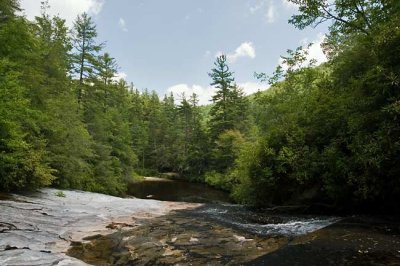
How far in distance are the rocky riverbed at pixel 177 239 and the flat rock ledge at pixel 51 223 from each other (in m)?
0.02

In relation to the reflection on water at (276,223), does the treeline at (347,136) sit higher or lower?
higher

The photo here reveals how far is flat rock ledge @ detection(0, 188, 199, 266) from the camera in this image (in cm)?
734

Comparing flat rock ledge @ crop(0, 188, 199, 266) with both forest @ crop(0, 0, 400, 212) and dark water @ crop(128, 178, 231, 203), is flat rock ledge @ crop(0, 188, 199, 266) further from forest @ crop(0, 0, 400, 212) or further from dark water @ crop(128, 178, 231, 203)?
dark water @ crop(128, 178, 231, 203)

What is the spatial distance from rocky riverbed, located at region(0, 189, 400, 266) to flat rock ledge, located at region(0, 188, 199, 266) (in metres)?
0.02

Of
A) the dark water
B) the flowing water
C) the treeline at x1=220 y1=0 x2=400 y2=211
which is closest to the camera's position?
the flowing water

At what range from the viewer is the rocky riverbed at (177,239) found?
7305 mm

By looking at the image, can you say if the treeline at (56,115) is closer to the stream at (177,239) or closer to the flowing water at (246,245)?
the stream at (177,239)

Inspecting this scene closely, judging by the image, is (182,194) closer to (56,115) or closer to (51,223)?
(56,115)

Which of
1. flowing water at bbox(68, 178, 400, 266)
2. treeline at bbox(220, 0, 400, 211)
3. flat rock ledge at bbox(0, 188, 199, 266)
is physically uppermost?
treeline at bbox(220, 0, 400, 211)

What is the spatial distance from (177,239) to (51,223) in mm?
4333

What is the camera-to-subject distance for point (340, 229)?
10.1 meters

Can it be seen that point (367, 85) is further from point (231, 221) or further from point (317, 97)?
point (231, 221)

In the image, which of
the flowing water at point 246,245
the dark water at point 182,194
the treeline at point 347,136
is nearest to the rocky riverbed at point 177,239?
the flowing water at point 246,245

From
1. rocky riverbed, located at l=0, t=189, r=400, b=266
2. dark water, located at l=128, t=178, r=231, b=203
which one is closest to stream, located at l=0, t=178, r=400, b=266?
rocky riverbed, located at l=0, t=189, r=400, b=266
